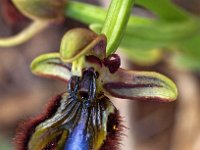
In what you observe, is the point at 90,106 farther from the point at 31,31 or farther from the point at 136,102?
the point at 136,102

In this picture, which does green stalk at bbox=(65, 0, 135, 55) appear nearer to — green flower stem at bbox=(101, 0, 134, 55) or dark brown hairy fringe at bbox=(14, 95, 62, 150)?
green flower stem at bbox=(101, 0, 134, 55)

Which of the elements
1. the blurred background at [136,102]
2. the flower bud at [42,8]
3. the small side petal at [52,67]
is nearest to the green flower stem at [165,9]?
the flower bud at [42,8]

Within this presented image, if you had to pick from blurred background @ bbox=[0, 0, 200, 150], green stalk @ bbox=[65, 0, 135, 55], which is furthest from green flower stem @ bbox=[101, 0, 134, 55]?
blurred background @ bbox=[0, 0, 200, 150]

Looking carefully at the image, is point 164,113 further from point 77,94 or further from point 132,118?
point 77,94

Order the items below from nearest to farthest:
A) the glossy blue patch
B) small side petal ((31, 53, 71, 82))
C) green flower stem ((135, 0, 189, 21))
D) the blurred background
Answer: the glossy blue patch < small side petal ((31, 53, 71, 82)) < green flower stem ((135, 0, 189, 21)) < the blurred background

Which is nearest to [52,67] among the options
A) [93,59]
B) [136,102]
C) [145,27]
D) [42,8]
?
[93,59]

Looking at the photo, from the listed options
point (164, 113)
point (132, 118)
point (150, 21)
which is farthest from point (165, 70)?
point (150, 21)
